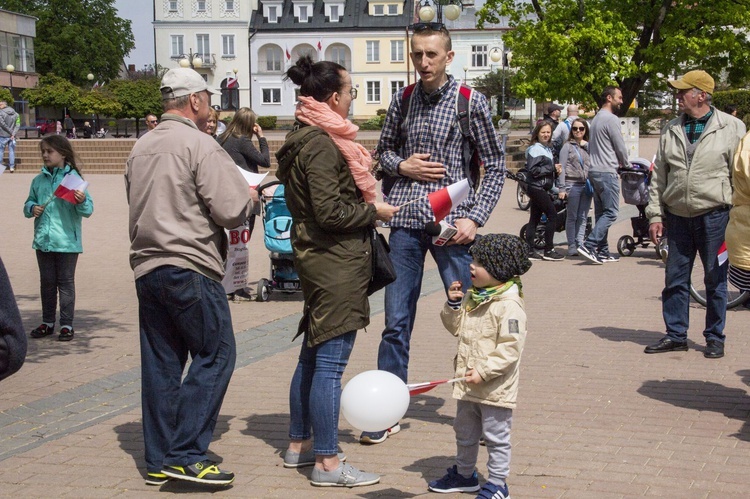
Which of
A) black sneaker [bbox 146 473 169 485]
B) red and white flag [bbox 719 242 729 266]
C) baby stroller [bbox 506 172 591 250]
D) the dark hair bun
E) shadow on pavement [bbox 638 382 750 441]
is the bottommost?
shadow on pavement [bbox 638 382 750 441]

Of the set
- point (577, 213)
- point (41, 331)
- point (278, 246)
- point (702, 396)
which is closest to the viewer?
point (702, 396)

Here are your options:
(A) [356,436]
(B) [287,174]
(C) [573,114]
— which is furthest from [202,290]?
(C) [573,114]

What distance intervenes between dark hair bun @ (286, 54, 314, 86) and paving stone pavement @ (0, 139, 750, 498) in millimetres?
1928

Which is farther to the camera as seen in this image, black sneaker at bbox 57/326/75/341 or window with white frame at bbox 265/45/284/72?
window with white frame at bbox 265/45/284/72

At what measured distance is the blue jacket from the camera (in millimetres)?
8453

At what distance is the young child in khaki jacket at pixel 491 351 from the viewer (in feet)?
14.7

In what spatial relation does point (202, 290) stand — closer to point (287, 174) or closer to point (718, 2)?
point (287, 174)

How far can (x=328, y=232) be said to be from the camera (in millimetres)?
4789

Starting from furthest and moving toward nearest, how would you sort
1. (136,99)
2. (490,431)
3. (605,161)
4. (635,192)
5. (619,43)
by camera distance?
(136,99) < (619,43) < (635,192) < (605,161) < (490,431)

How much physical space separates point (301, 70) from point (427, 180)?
38.7 inches

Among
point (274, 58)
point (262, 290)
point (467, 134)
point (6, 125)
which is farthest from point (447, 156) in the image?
point (274, 58)

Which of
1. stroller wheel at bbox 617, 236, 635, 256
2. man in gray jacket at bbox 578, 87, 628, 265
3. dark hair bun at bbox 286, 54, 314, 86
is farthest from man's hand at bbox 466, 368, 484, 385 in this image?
stroller wheel at bbox 617, 236, 635, 256

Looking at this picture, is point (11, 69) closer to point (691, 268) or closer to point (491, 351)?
point (691, 268)

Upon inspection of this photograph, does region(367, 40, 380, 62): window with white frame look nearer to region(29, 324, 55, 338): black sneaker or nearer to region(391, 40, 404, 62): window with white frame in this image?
region(391, 40, 404, 62): window with white frame
